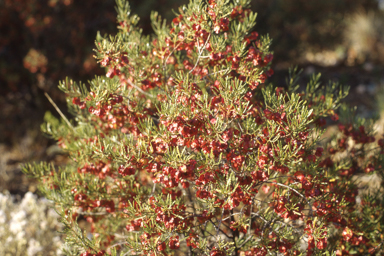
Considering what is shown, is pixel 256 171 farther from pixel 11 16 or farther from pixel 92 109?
pixel 11 16

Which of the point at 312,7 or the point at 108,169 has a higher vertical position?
the point at 312,7

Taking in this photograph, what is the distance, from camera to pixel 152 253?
1.72m

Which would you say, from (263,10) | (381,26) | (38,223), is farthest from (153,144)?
(381,26)

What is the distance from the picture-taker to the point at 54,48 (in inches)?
208

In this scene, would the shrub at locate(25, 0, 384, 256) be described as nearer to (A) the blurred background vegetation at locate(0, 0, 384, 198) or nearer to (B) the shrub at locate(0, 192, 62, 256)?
(B) the shrub at locate(0, 192, 62, 256)

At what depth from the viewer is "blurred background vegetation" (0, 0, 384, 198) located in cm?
484

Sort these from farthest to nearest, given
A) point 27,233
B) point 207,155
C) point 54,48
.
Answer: point 54,48
point 27,233
point 207,155

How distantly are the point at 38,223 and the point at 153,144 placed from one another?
6.72 feet

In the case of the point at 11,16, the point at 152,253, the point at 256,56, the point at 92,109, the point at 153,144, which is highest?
the point at 11,16

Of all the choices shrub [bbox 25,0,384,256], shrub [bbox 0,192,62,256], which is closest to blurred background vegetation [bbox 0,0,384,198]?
shrub [bbox 0,192,62,256]

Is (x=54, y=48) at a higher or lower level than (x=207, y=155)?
higher

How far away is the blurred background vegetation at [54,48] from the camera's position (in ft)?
15.9

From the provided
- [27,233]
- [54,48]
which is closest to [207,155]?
[27,233]

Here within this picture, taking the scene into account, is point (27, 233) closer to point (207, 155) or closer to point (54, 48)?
point (207, 155)
